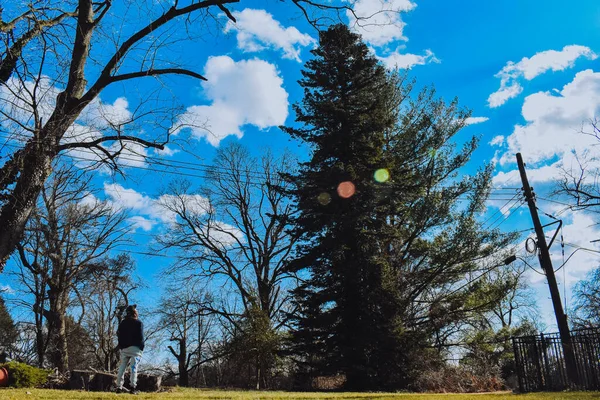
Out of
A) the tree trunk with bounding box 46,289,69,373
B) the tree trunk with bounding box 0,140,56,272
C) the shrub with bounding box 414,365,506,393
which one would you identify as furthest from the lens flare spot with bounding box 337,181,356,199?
the tree trunk with bounding box 46,289,69,373

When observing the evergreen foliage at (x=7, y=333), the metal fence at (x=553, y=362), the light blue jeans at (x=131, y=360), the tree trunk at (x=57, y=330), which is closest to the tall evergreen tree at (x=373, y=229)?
the metal fence at (x=553, y=362)

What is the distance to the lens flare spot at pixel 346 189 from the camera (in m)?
17.5

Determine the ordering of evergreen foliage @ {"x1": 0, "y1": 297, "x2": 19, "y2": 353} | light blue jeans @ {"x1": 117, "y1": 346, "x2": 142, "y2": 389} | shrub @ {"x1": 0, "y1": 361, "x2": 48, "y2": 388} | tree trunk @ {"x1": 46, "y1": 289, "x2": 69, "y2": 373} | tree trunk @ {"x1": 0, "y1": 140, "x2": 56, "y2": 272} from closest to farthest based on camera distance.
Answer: tree trunk @ {"x1": 0, "y1": 140, "x2": 56, "y2": 272} < light blue jeans @ {"x1": 117, "y1": 346, "x2": 142, "y2": 389} < shrub @ {"x1": 0, "y1": 361, "x2": 48, "y2": 388} < tree trunk @ {"x1": 46, "y1": 289, "x2": 69, "y2": 373} < evergreen foliage @ {"x1": 0, "y1": 297, "x2": 19, "y2": 353}

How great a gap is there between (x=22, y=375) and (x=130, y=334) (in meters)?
4.41

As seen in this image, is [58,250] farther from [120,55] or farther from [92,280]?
[120,55]

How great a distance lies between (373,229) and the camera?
1750 centimetres

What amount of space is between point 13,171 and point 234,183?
21.7 meters

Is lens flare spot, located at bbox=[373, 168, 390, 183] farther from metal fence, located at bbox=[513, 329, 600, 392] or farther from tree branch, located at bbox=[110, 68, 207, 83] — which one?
tree branch, located at bbox=[110, 68, 207, 83]

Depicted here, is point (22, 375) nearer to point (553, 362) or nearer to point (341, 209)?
point (341, 209)

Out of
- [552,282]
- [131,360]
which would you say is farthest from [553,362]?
[131,360]

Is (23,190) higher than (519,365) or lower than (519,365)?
higher

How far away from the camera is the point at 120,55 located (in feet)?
24.9

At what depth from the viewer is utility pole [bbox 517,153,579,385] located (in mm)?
12711

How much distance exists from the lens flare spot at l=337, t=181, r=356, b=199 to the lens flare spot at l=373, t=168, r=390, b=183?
117 centimetres
